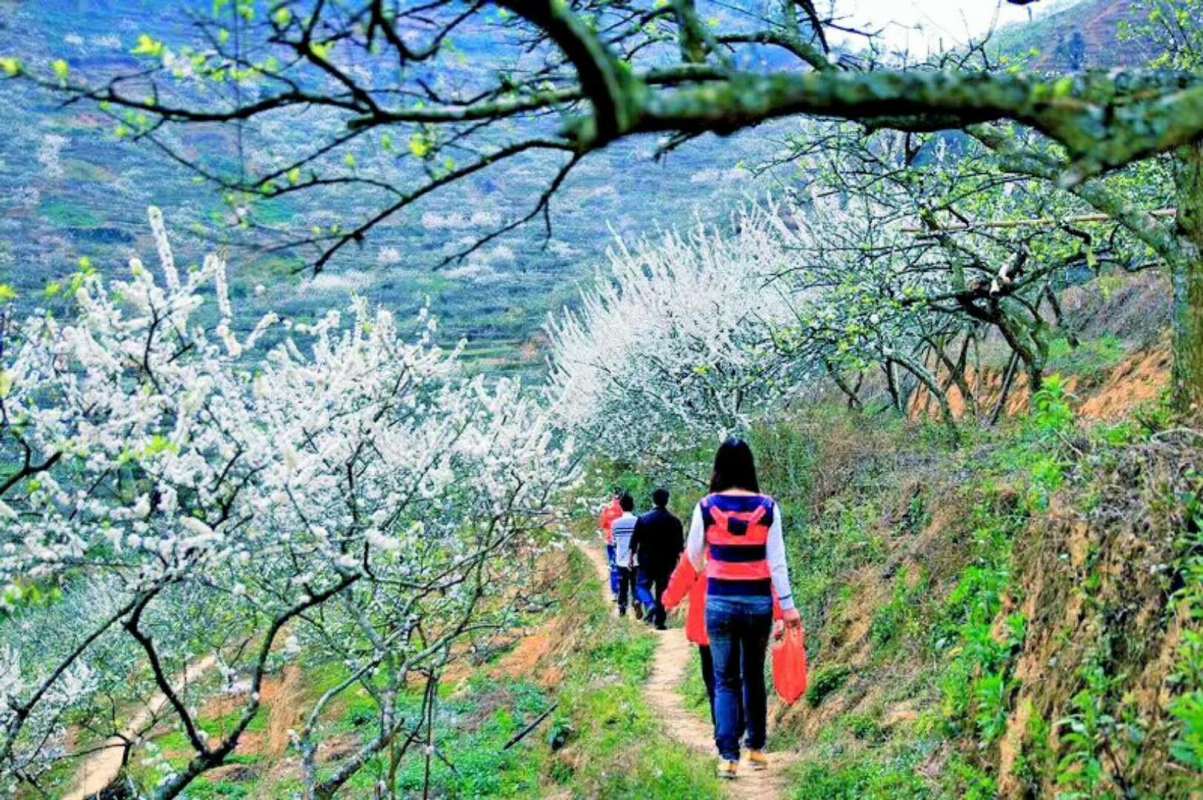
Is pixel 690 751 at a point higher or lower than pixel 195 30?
lower

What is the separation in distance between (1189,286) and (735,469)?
263 cm

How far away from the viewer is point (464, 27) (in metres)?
4.50

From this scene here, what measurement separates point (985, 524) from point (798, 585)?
420 cm

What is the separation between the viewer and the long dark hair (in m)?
5.75

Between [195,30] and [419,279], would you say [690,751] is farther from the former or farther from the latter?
[419,279]

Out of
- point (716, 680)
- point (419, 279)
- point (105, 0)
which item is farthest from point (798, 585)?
point (105, 0)

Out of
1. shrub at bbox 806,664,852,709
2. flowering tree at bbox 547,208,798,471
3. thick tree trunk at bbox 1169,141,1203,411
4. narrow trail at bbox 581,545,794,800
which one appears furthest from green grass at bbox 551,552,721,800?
flowering tree at bbox 547,208,798,471

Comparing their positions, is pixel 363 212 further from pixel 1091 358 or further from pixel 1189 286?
pixel 1189 286

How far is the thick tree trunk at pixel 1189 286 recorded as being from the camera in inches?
196

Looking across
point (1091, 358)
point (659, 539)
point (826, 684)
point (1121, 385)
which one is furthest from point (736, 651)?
point (1091, 358)

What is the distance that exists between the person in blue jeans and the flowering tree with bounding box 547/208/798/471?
4545 millimetres

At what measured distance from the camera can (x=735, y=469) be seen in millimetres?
5750

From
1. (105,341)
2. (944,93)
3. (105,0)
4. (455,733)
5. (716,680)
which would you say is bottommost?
(455,733)

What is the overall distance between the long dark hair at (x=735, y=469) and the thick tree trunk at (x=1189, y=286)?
2.30m
